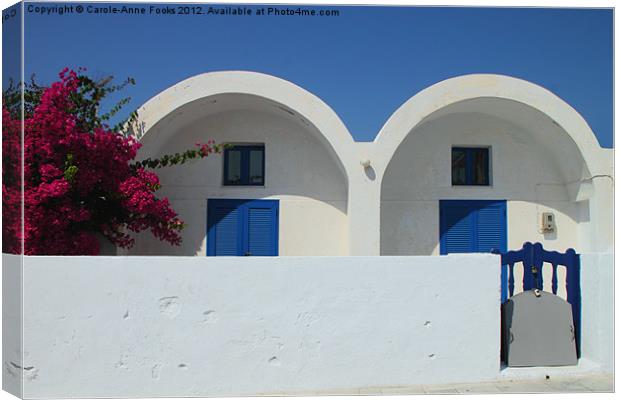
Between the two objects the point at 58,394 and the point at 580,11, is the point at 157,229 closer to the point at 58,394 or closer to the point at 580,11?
the point at 58,394

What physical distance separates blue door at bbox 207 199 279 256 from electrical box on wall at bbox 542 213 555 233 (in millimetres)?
4374

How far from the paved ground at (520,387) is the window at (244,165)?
13.6 ft

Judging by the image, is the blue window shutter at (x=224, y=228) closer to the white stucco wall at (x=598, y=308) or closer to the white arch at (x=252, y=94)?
the white arch at (x=252, y=94)

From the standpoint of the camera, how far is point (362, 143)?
721cm

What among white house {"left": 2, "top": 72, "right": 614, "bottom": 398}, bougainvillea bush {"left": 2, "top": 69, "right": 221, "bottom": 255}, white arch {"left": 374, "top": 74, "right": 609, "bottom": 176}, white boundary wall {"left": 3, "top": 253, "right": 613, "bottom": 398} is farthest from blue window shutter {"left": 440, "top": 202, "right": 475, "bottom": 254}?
bougainvillea bush {"left": 2, "top": 69, "right": 221, "bottom": 255}

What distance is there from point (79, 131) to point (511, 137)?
662 centimetres

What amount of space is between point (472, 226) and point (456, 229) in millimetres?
268

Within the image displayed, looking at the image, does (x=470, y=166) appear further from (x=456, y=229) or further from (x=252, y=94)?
(x=252, y=94)

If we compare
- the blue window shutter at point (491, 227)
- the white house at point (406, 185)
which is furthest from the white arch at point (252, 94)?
the blue window shutter at point (491, 227)

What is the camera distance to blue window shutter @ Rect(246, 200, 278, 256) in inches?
314

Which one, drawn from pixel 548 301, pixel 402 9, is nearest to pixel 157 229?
pixel 402 9

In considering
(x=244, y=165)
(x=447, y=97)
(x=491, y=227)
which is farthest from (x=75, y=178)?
(x=491, y=227)

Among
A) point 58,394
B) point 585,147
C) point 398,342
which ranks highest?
point 585,147

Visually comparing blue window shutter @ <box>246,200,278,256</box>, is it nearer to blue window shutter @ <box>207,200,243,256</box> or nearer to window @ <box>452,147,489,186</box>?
blue window shutter @ <box>207,200,243,256</box>
